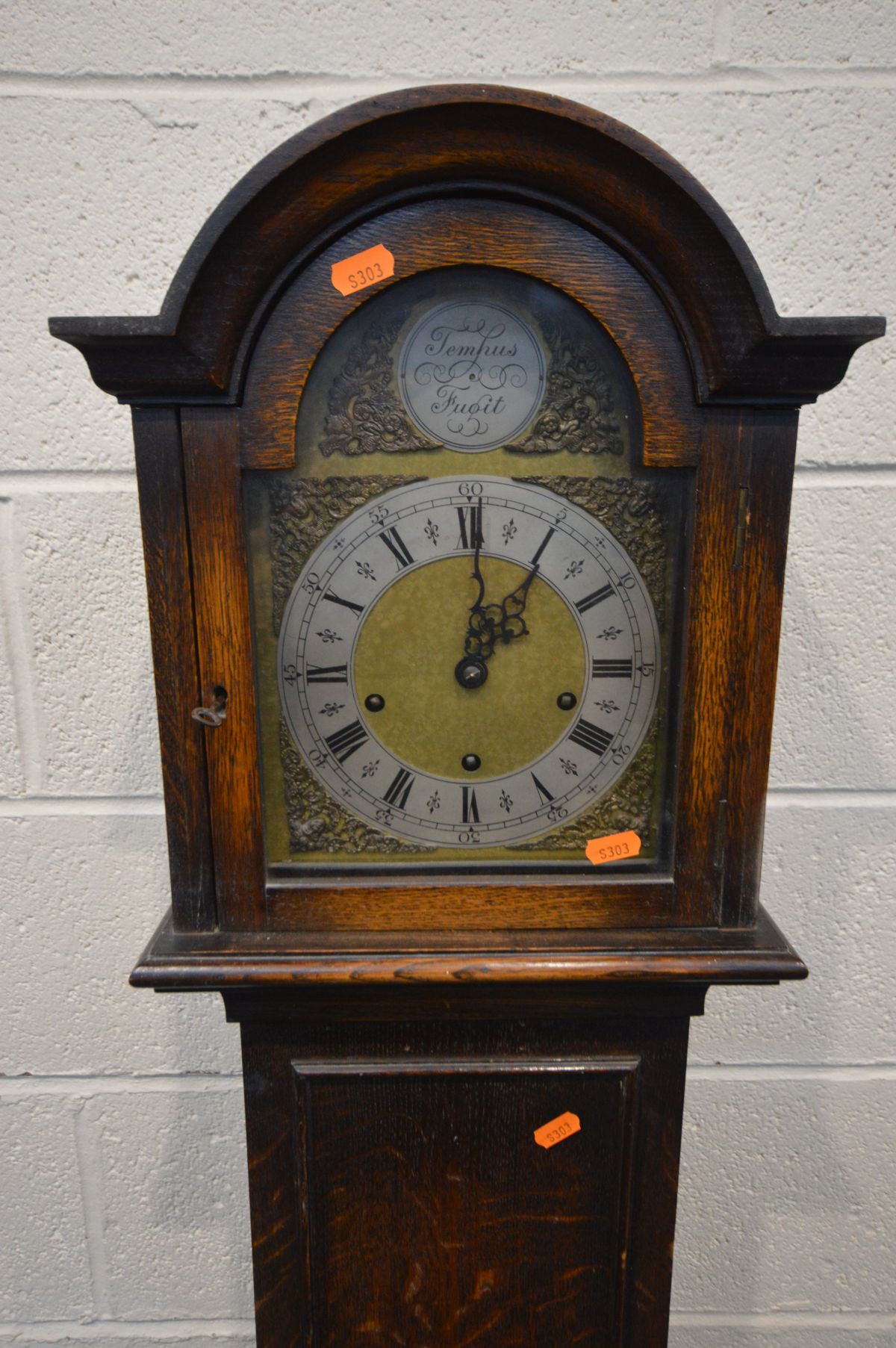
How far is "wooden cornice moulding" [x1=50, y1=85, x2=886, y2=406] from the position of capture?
1.76 ft

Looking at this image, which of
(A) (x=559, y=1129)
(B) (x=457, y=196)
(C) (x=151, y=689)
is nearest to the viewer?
(B) (x=457, y=196)

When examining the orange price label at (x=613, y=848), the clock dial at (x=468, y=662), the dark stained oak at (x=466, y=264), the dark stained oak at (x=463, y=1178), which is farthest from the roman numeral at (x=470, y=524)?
the dark stained oak at (x=463, y=1178)

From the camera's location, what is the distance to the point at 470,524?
62cm

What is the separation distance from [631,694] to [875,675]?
0.44 metres

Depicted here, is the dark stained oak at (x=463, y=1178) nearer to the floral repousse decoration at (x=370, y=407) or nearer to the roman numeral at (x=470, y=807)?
the roman numeral at (x=470, y=807)

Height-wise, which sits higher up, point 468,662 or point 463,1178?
point 468,662

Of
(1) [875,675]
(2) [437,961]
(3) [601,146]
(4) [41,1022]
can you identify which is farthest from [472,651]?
(4) [41,1022]

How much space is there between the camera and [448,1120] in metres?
0.75

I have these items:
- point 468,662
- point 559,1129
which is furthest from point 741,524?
point 559,1129

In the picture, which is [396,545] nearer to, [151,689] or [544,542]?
[544,542]

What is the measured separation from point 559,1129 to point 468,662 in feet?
1.40

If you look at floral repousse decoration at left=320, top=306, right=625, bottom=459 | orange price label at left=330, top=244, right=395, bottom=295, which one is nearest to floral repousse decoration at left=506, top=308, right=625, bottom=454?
floral repousse decoration at left=320, top=306, right=625, bottom=459

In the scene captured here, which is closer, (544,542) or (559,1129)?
(544,542)

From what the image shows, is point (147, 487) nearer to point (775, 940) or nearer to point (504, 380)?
point (504, 380)
